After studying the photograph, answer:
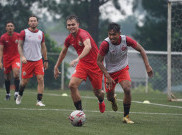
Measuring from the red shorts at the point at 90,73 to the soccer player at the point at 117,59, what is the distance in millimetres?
268

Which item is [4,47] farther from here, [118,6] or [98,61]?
[118,6]

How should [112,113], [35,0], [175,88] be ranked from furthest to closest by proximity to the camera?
[35,0] < [175,88] < [112,113]

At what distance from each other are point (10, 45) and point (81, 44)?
5267mm

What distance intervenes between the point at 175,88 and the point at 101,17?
8462 millimetres

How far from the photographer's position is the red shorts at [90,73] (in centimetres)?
935

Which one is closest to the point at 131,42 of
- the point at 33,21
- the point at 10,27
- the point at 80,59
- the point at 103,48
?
the point at 103,48

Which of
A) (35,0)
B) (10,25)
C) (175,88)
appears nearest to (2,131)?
(10,25)

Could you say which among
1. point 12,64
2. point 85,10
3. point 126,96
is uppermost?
point 85,10

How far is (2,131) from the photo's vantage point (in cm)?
705

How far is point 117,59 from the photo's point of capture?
30.2 feet

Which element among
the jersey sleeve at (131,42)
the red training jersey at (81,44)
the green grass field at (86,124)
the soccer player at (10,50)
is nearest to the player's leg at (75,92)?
the green grass field at (86,124)

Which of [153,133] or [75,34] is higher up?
[75,34]

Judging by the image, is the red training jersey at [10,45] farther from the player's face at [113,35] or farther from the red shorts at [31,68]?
the player's face at [113,35]

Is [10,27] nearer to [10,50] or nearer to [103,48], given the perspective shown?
[10,50]
